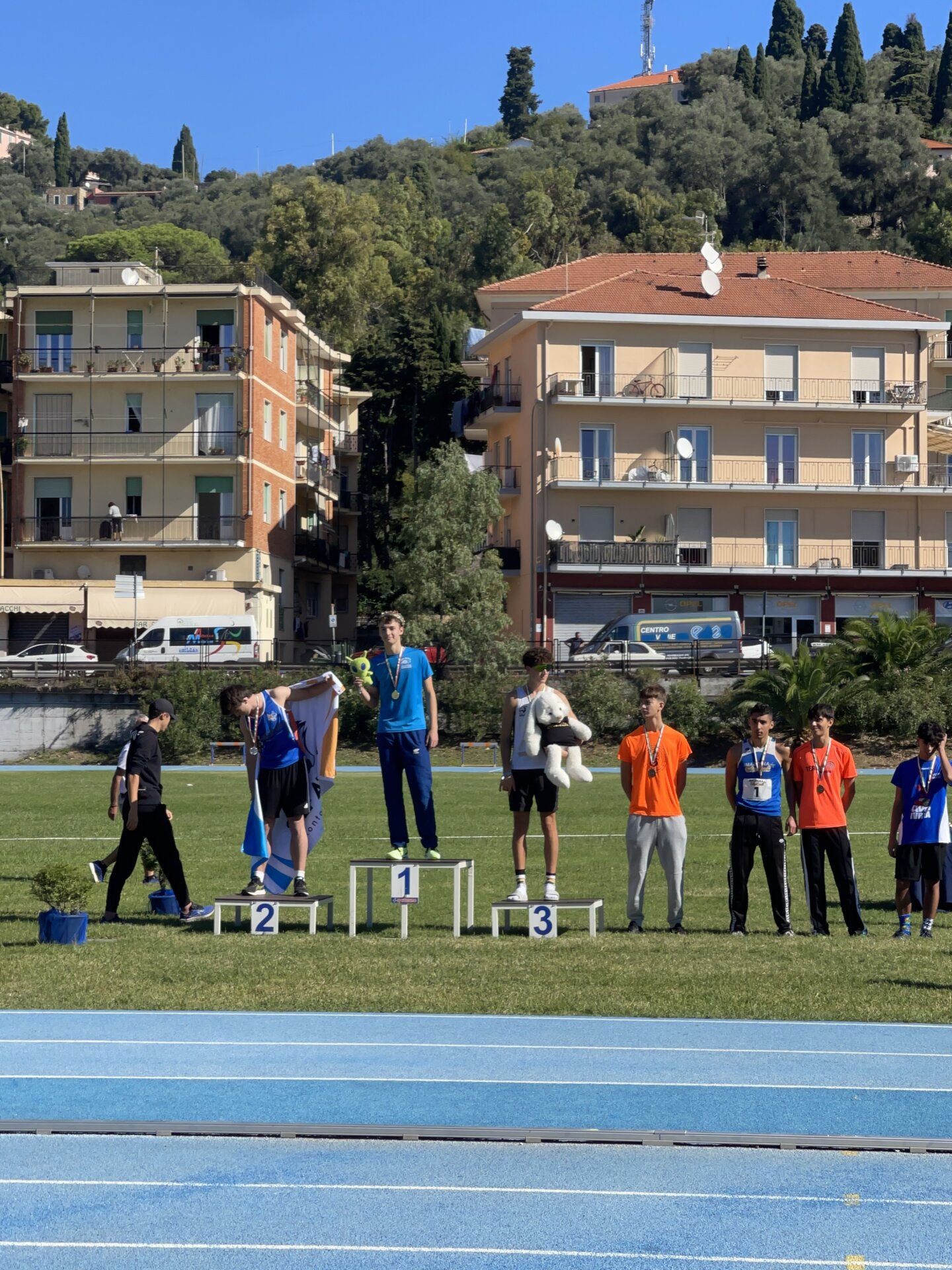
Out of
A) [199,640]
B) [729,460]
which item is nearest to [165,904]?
[199,640]

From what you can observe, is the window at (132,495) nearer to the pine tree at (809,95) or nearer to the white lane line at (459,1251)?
the white lane line at (459,1251)

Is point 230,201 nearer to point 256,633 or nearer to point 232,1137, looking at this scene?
point 256,633

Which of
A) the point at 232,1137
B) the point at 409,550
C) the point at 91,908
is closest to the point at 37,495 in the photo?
the point at 409,550

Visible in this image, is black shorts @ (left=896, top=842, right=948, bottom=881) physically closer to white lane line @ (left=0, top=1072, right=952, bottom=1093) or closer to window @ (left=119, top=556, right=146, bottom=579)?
white lane line @ (left=0, top=1072, right=952, bottom=1093)

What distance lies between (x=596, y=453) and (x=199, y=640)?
17004mm

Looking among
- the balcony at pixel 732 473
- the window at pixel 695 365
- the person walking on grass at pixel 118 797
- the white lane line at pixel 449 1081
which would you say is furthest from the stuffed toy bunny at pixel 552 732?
the window at pixel 695 365

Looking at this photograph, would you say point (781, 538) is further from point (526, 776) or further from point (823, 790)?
point (526, 776)

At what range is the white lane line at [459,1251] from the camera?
5.93 m

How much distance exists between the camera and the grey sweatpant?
1379 cm

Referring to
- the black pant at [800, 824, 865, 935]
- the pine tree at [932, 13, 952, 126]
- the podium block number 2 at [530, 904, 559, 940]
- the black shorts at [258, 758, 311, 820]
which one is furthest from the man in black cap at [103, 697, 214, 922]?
the pine tree at [932, 13, 952, 126]

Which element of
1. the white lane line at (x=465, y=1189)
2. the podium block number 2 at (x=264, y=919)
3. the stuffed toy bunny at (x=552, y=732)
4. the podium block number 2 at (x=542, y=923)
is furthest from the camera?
the stuffed toy bunny at (x=552, y=732)

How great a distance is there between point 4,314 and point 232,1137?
6507cm

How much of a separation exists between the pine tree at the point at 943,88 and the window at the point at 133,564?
140476 mm

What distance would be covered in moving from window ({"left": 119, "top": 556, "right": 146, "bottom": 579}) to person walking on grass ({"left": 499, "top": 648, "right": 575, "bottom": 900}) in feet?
169
